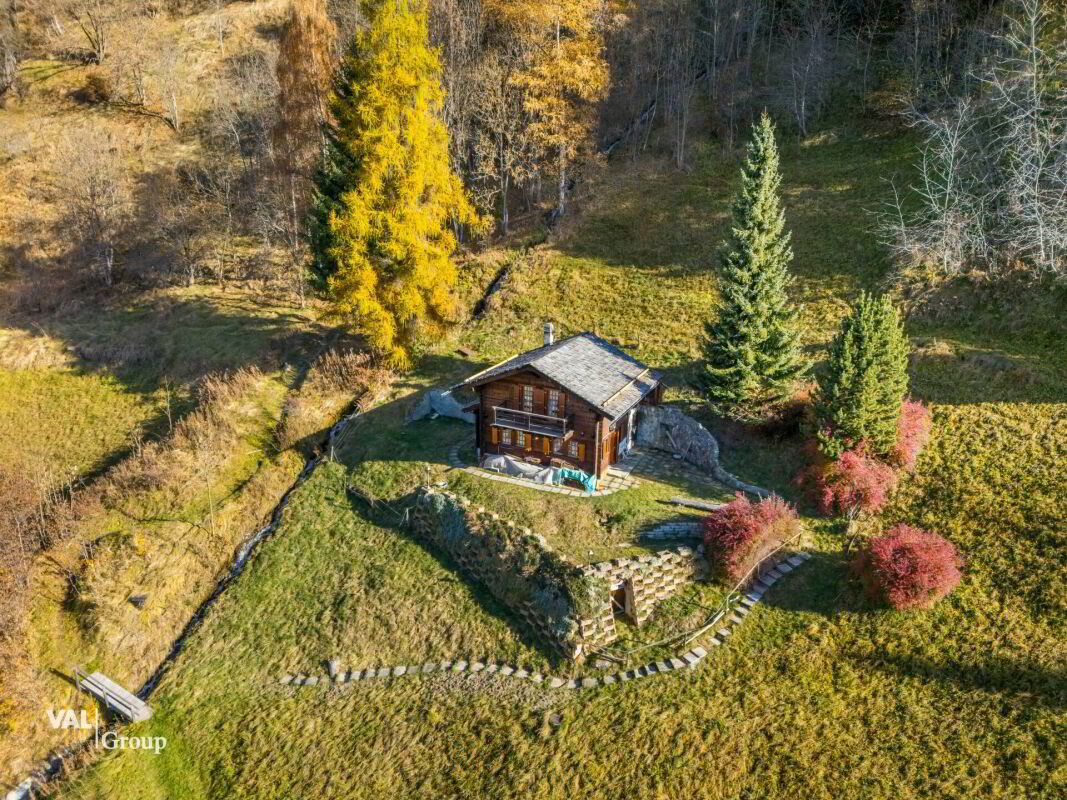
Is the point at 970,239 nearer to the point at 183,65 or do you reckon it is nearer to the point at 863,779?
the point at 863,779

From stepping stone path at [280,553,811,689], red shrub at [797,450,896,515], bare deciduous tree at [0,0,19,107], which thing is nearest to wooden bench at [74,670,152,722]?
stepping stone path at [280,553,811,689]

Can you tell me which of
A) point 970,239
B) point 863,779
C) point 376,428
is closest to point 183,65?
point 376,428

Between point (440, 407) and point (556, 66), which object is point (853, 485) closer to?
point (440, 407)

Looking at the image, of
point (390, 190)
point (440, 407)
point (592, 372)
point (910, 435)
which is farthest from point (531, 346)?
point (910, 435)

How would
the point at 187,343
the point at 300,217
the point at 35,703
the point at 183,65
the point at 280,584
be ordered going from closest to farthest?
1. the point at 35,703
2. the point at 280,584
3. the point at 187,343
4. the point at 300,217
5. the point at 183,65

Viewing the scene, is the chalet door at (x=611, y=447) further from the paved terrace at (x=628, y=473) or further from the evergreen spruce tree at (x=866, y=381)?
the evergreen spruce tree at (x=866, y=381)

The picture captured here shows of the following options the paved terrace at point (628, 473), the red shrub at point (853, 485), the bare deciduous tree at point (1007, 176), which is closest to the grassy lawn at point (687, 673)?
the red shrub at point (853, 485)
